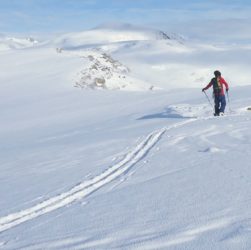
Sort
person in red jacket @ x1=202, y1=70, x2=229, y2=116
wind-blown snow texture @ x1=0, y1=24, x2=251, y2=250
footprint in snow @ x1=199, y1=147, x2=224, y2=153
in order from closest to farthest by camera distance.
→ wind-blown snow texture @ x1=0, y1=24, x2=251, y2=250 → footprint in snow @ x1=199, y1=147, x2=224, y2=153 → person in red jacket @ x1=202, y1=70, x2=229, y2=116

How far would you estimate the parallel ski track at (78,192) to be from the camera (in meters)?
6.94

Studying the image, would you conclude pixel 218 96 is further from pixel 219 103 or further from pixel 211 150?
pixel 211 150

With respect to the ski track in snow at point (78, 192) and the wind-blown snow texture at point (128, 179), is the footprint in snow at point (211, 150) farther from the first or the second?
the ski track in snow at point (78, 192)

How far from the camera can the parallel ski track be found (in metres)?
6.94

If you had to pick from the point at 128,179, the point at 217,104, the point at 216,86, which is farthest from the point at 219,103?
the point at 128,179

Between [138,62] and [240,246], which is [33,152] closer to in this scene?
[240,246]

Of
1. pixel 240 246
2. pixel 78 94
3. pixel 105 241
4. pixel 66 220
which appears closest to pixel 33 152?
pixel 66 220

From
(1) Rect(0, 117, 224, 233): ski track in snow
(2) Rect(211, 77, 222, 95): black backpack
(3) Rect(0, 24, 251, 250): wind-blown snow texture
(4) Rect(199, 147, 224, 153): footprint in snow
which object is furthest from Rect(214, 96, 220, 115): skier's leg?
(4) Rect(199, 147, 224, 153): footprint in snow

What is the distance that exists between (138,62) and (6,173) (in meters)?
117

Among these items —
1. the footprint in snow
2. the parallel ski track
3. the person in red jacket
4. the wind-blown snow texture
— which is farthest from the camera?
the person in red jacket

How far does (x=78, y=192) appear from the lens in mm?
8078

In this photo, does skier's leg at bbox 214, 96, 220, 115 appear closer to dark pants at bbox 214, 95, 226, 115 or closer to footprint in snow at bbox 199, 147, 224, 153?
dark pants at bbox 214, 95, 226, 115

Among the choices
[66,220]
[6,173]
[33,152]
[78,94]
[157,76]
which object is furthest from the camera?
[157,76]

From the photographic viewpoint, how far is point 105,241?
18.1 ft
